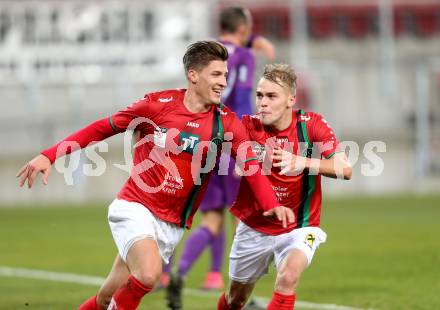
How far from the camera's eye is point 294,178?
7492 millimetres

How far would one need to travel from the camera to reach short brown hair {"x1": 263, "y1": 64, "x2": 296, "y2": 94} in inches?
291

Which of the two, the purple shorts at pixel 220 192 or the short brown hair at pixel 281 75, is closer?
the short brown hair at pixel 281 75

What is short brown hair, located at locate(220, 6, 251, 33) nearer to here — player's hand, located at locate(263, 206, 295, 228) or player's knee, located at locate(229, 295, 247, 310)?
player's knee, located at locate(229, 295, 247, 310)

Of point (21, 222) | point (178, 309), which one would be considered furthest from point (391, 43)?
point (178, 309)

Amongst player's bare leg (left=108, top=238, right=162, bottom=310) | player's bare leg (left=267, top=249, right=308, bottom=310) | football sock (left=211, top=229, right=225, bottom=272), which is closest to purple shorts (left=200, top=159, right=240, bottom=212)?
football sock (left=211, top=229, right=225, bottom=272)

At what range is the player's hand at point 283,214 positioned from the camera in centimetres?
684

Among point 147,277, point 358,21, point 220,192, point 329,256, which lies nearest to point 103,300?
point 147,277

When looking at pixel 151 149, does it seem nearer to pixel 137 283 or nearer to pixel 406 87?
pixel 137 283

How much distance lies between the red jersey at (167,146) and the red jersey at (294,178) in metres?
0.27

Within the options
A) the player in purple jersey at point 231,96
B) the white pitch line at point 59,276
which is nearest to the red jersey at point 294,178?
the white pitch line at point 59,276

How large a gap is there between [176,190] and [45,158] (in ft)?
2.84

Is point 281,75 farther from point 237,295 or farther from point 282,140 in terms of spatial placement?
point 237,295

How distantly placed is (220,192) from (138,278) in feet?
11.0

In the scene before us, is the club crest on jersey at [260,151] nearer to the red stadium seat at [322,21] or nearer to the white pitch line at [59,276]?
the white pitch line at [59,276]
